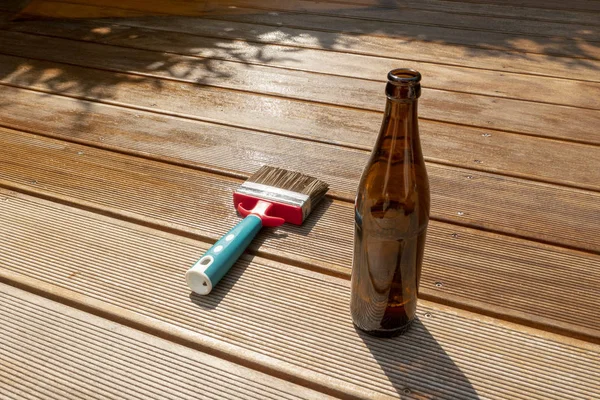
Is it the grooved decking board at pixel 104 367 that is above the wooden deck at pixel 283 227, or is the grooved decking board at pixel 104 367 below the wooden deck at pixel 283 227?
below

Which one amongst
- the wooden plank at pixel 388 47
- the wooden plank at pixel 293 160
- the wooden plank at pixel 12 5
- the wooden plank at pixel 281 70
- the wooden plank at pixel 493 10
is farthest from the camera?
the wooden plank at pixel 12 5

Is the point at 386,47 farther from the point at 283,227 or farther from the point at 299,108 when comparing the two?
the point at 283,227

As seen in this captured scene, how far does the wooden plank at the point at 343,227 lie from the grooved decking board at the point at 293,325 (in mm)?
46

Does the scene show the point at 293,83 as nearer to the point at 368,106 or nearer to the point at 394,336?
the point at 368,106

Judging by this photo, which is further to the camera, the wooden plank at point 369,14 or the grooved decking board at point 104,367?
the wooden plank at point 369,14

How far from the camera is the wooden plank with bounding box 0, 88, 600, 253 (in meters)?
1.13

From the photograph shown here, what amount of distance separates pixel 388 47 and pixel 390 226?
1.51 meters

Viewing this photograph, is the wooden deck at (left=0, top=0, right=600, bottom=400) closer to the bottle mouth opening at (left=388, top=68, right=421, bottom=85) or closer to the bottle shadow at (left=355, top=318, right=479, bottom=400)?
the bottle shadow at (left=355, top=318, right=479, bottom=400)

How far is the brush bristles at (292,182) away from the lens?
3.71 ft

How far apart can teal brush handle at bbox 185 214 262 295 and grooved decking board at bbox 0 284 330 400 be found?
112mm

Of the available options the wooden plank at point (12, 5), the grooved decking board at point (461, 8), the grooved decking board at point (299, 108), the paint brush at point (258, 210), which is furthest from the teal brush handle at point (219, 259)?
the wooden plank at point (12, 5)

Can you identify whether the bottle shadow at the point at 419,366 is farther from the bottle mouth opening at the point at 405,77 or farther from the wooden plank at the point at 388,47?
the wooden plank at the point at 388,47

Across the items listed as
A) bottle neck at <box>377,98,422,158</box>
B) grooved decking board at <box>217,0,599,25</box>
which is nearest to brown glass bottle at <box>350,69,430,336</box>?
bottle neck at <box>377,98,422,158</box>

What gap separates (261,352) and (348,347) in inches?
5.1
